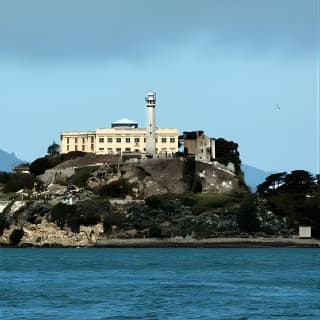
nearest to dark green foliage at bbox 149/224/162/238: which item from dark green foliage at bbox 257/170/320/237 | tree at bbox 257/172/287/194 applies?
dark green foliage at bbox 257/170/320/237

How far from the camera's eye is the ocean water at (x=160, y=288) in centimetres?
4841

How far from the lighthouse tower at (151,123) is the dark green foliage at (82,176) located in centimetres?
758

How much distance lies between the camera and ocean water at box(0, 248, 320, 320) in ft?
159

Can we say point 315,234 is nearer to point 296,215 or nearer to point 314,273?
point 296,215

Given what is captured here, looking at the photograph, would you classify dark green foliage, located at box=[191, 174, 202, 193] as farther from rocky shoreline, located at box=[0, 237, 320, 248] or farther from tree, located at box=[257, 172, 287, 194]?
rocky shoreline, located at box=[0, 237, 320, 248]

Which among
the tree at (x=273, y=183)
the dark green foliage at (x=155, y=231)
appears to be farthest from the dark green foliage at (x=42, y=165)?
the tree at (x=273, y=183)

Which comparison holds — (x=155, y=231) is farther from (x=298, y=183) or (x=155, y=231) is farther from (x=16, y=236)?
(x=298, y=183)

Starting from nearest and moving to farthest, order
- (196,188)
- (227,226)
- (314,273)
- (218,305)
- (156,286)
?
(218,305), (156,286), (314,273), (227,226), (196,188)

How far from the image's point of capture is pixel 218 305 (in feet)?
169

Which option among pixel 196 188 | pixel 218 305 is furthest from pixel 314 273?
pixel 196 188

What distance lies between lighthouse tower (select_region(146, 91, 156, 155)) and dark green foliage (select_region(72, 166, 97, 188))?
758 centimetres

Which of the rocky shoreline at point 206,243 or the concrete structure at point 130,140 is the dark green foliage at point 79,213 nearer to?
the rocky shoreline at point 206,243

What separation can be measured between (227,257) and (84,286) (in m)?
38.6

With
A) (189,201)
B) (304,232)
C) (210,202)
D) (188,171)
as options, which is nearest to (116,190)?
(188,171)
